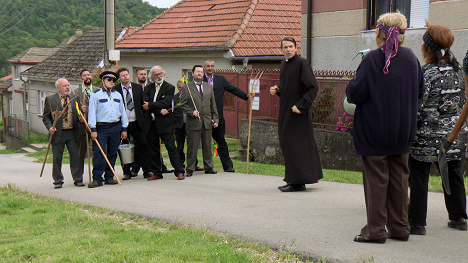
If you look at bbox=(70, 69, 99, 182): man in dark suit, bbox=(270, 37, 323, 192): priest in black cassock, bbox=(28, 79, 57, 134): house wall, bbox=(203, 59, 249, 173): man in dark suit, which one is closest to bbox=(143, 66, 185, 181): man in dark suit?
bbox=(203, 59, 249, 173): man in dark suit

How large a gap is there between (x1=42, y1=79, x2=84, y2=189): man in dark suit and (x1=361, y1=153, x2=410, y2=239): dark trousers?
589 centimetres

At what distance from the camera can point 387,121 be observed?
4.94m

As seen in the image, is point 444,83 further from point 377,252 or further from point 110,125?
point 110,125

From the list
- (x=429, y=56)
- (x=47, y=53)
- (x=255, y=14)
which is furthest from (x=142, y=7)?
(x=429, y=56)

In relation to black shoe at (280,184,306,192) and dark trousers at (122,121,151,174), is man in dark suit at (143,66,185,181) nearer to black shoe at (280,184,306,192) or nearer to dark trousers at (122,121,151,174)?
dark trousers at (122,121,151,174)

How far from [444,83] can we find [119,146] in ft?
19.6

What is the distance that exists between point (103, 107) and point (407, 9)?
7.15 m

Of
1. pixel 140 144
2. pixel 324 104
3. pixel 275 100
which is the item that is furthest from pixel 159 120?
pixel 275 100

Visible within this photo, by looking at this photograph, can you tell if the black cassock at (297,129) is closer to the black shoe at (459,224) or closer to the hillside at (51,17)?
the black shoe at (459,224)

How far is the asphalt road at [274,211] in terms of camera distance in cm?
492

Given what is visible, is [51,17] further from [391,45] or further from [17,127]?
[391,45]

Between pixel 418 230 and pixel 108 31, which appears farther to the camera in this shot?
pixel 108 31

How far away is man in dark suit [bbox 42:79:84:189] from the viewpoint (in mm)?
9430

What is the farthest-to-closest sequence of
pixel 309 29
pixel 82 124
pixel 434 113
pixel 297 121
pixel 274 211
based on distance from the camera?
pixel 309 29, pixel 82 124, pixel 297 121, pixel 274 211, pixel 434 113
